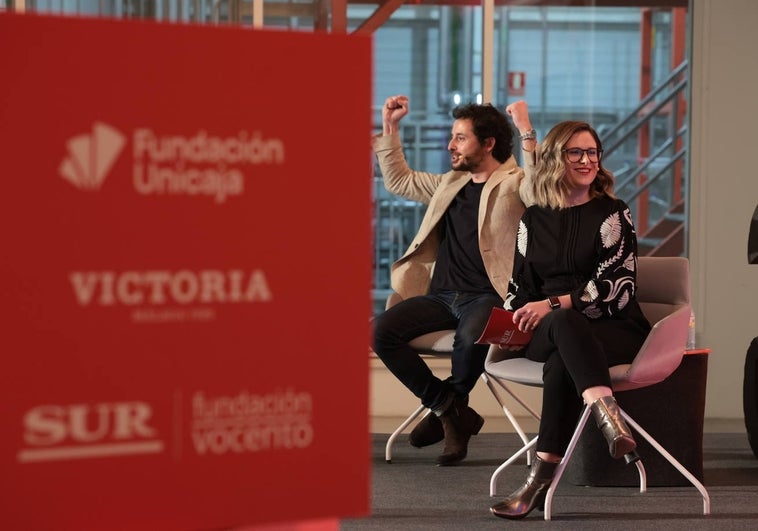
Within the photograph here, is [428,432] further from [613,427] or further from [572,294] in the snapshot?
[613,427]

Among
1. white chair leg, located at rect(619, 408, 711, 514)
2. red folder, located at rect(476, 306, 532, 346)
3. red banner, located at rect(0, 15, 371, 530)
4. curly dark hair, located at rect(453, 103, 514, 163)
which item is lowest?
white chair leg, located at rect(619, 408, 711, 514)

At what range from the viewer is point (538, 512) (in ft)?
11.4

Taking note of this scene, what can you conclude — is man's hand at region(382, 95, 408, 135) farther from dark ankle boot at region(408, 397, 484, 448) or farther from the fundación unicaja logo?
the fundación unicaja logo

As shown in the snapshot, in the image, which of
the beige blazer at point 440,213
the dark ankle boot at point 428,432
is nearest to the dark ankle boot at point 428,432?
the dark ankle boot at point 428,432

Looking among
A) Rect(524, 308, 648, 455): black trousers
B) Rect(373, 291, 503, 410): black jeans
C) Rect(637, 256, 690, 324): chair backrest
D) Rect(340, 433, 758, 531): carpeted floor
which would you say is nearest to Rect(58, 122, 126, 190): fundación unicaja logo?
Rect(340, 433, 758, 531): carpeted floor

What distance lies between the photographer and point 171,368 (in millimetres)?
1001

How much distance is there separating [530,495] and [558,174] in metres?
1.04

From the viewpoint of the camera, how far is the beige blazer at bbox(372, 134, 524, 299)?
4.18 m

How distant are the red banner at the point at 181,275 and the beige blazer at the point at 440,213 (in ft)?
9.18

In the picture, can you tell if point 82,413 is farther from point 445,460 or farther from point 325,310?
point 445,460

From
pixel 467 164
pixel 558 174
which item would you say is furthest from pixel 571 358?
pixel 467 164

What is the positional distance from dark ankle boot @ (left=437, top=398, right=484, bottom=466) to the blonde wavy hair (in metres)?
0.90

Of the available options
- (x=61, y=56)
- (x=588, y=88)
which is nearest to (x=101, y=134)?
(x=61, y=56)

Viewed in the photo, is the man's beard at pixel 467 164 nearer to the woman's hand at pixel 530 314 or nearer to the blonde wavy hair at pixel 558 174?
the blonde wavy hair at pixel 558 174
